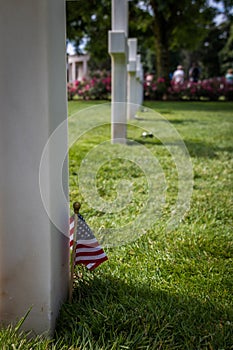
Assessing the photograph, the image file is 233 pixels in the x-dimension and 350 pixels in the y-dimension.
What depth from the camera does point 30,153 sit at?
1041mm

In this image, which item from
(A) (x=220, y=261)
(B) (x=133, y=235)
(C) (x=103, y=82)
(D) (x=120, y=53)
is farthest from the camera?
(C) (x=103, y=82)

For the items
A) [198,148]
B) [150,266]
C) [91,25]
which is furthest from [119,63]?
[91,25]

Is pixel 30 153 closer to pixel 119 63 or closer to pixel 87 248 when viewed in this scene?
pixel 87 248

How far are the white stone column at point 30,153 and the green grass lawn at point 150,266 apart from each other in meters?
0.13

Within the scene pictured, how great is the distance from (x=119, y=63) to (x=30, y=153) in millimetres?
3492

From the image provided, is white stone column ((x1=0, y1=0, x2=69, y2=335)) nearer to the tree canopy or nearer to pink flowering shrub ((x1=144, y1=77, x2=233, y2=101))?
pink flowering shrub ((x1=144, y1=77, x2=233, y2=101))

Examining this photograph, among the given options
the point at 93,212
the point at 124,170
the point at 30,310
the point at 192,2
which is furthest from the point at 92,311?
the point at 192,2

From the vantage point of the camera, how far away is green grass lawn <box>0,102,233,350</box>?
1.11 meters

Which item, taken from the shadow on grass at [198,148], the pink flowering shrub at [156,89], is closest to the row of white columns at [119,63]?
the shadow on grass at [198,148]

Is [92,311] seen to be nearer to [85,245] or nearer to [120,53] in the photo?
[85,245]

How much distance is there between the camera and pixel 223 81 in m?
15.4

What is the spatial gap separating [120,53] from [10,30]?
326 centimetres

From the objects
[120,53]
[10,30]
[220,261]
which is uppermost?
[120,53]

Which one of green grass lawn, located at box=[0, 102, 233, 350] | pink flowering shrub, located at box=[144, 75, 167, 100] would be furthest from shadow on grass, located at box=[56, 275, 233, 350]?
pink flowering shrub, located at box=[144, 75, 167, 100]
